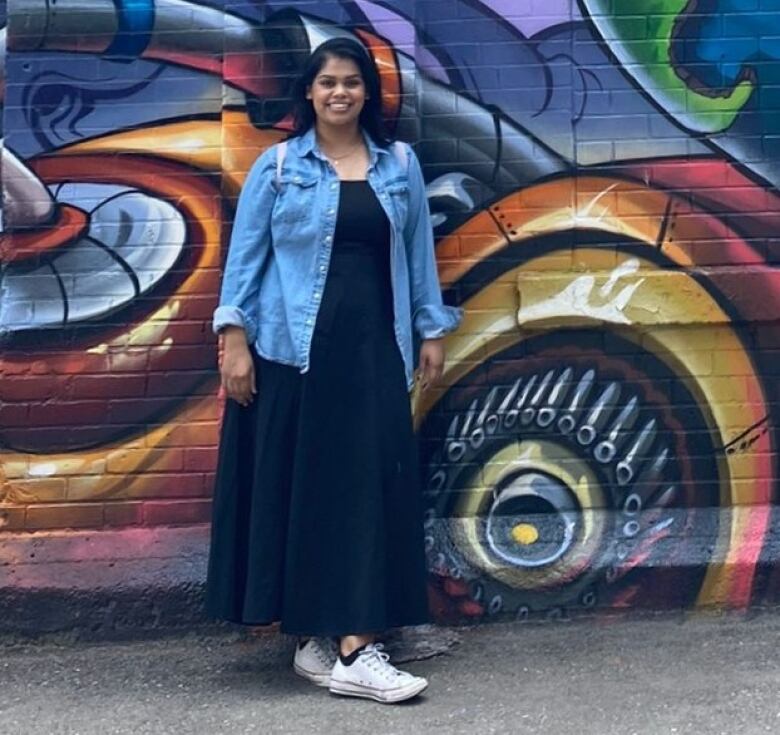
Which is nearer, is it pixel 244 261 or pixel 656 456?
pixel 244 261

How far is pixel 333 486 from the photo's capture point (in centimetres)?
383

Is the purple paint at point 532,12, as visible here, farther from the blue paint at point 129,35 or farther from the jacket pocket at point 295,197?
the blue paint at point 129,35

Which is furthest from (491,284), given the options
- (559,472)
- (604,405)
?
(559,472)

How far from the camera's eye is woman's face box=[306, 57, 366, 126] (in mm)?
3816

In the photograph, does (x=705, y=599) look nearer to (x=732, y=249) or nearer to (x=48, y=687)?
(x=732, y=249)

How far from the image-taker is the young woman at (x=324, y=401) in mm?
3814

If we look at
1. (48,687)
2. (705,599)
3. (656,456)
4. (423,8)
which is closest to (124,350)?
(48,687)

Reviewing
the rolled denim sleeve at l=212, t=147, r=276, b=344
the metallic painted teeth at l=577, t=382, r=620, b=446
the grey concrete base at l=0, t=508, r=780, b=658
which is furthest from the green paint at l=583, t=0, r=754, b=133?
the grey concrete base at l=0, t=508, r=780, b=658

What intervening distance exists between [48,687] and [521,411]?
1766 millimetres

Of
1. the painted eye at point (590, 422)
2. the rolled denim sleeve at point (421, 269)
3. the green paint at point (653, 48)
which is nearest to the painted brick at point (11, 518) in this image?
the painted eye at point (590, 422)

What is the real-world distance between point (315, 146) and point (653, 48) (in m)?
1.30

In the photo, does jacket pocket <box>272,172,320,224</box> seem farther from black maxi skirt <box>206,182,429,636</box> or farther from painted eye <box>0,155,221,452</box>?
painted eye <box>0,155,221,452</box>

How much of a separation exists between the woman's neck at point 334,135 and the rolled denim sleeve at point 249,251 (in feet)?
0.55

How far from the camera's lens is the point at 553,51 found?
172 inches
